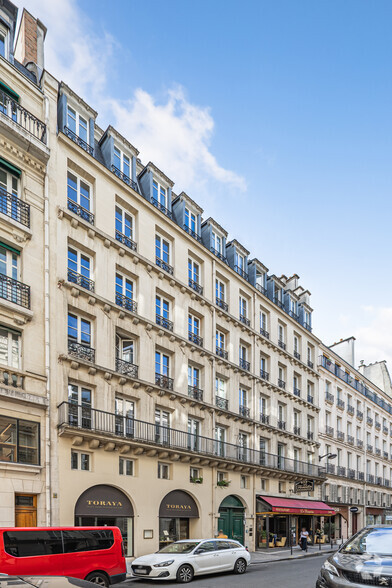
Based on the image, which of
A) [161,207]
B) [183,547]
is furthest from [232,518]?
[161,207]

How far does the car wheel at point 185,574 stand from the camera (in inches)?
631

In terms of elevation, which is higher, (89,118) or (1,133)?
(89,118)

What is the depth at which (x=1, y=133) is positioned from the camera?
18.6 m

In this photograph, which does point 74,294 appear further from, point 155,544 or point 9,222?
point 155,544

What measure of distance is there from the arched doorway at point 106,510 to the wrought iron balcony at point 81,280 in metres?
7.38

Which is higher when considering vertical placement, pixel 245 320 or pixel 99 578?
pixel 245 320

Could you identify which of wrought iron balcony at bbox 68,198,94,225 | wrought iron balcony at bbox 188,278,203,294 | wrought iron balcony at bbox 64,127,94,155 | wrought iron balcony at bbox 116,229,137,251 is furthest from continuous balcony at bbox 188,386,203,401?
wrought iron balcony at bbox 64,127,94,155

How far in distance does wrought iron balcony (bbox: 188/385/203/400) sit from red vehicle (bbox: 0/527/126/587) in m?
13.1

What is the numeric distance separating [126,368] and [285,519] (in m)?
16.9

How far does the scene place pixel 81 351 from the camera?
67.1ft

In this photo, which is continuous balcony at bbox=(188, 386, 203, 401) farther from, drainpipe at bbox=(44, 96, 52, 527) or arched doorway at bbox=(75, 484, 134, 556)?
drainpipe at bbox=(44, 96, 52, 527)

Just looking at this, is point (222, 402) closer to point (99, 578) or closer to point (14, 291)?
point (14, 291)

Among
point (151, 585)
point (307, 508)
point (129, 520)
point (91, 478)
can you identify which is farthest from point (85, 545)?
point (307, 508)

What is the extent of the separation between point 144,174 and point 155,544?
643 inches
